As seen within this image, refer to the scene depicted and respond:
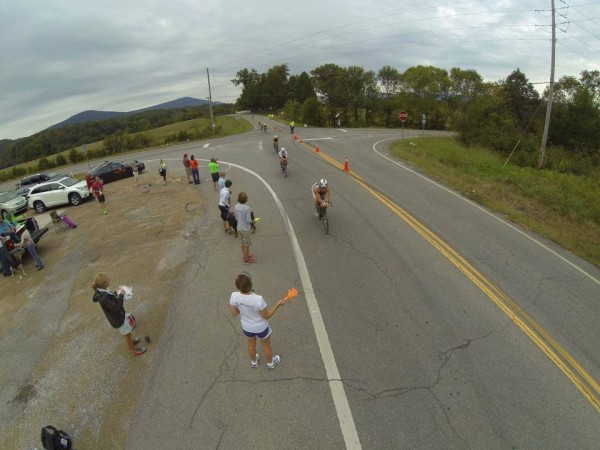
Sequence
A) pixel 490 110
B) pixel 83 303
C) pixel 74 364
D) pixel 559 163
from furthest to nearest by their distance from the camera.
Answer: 1. pixel 490 110
2. pixel 559 163
3. pixel 83 303
4. pixel 74 364

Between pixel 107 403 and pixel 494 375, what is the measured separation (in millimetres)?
5772

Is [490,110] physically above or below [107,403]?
above

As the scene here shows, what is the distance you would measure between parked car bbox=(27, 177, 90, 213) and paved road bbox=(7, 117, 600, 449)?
12.8 metres

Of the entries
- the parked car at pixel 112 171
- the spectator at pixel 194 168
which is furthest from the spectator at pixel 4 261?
the parked car at pixel 112 171

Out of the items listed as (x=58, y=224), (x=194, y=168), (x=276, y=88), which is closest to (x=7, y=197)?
(x=58, y=224)

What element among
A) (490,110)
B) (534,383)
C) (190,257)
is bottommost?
(534,383)

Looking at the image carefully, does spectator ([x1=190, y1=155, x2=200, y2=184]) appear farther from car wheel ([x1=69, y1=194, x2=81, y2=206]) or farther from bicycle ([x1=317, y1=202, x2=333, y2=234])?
bicycle ([x1=317, y1=202, x2=333, y2=234])

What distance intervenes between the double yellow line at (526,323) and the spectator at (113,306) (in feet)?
22.3

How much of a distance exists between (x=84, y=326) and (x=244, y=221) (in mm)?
3994

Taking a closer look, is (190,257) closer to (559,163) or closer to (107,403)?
(107,403)

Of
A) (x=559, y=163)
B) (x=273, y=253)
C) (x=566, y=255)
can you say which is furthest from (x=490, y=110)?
(x=273, y=253)

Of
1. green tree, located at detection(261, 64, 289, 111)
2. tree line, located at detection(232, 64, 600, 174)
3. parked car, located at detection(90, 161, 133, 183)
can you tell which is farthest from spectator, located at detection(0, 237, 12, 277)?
green tree, located at detection(261, 64, 289, 111)

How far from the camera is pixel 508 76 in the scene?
3956 centimetres

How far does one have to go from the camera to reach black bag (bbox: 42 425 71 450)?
4238 mm
